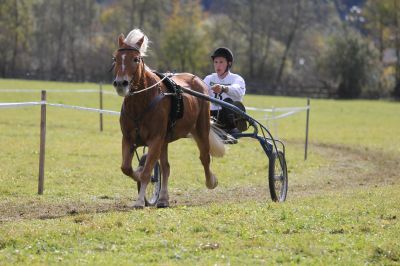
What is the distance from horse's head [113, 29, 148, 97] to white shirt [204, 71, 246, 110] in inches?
90.6

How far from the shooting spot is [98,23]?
9194 centimetres

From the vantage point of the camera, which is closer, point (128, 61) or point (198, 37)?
point (128, 61)

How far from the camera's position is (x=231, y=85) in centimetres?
1108

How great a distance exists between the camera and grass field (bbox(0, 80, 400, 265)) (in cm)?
649

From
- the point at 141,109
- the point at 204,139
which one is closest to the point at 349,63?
the point at 204,139

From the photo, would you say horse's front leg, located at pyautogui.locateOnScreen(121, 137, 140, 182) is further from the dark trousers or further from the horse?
the dark trousers

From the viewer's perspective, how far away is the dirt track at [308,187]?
31.2 feet

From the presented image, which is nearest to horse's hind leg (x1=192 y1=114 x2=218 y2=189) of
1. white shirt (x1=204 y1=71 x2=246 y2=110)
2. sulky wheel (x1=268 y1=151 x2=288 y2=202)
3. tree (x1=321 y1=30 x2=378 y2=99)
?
white shirt (x1=204 y1=71 x2=246 y2=110)

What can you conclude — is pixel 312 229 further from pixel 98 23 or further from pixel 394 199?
pixel 98 23

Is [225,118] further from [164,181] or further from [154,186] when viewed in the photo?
[164,181]

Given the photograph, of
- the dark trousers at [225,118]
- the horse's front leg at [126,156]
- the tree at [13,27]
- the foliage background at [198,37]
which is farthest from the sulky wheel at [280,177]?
the tree at [13,27]

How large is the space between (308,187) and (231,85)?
3561mm

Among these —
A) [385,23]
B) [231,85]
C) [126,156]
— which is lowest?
[126,156]

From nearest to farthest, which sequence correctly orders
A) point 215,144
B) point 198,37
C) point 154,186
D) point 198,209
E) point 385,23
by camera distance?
point 198,209
point 154,186
point 215,144
point 198,37
point 385,23
